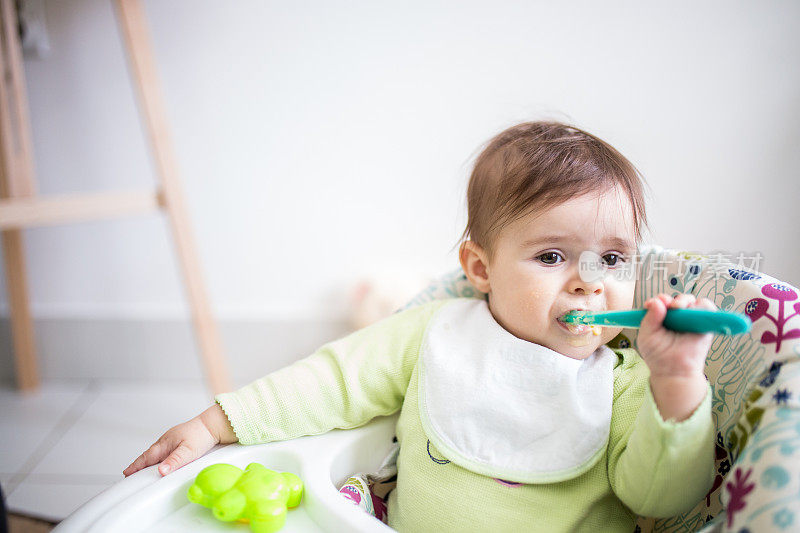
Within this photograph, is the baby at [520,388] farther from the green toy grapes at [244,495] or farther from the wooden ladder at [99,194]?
the wooden ladder at [99,194]

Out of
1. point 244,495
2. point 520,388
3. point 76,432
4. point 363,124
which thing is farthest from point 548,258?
point 76,432

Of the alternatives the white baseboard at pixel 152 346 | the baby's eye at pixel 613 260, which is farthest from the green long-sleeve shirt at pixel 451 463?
the white baseboard at pixel 152 346

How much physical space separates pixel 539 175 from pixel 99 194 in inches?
36.7

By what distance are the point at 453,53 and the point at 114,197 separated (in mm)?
740

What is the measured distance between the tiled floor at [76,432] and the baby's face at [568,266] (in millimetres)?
908

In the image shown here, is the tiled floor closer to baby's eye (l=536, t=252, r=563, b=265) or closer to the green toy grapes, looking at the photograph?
the green toy grapes

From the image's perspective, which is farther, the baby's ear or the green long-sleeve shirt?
the baby's ear

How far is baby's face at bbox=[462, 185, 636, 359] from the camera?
23.8 inches

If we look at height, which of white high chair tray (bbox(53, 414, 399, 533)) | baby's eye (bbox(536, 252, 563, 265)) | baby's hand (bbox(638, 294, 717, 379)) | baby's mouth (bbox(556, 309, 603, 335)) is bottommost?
white high chair tray (bbox(53, 414, 399, 533))

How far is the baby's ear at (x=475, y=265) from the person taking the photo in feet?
2.32

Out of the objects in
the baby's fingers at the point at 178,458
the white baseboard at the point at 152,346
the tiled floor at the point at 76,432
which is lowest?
the tiled floor at the point at 76,432

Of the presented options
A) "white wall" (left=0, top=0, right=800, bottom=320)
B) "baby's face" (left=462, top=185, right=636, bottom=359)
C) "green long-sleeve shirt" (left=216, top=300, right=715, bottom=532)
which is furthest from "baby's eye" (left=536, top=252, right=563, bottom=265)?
"white wall" (left=0, top=0, right=800, bottom=320)

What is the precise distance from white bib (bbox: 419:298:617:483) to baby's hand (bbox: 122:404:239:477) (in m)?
0.21

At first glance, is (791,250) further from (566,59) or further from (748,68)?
(566,59)
